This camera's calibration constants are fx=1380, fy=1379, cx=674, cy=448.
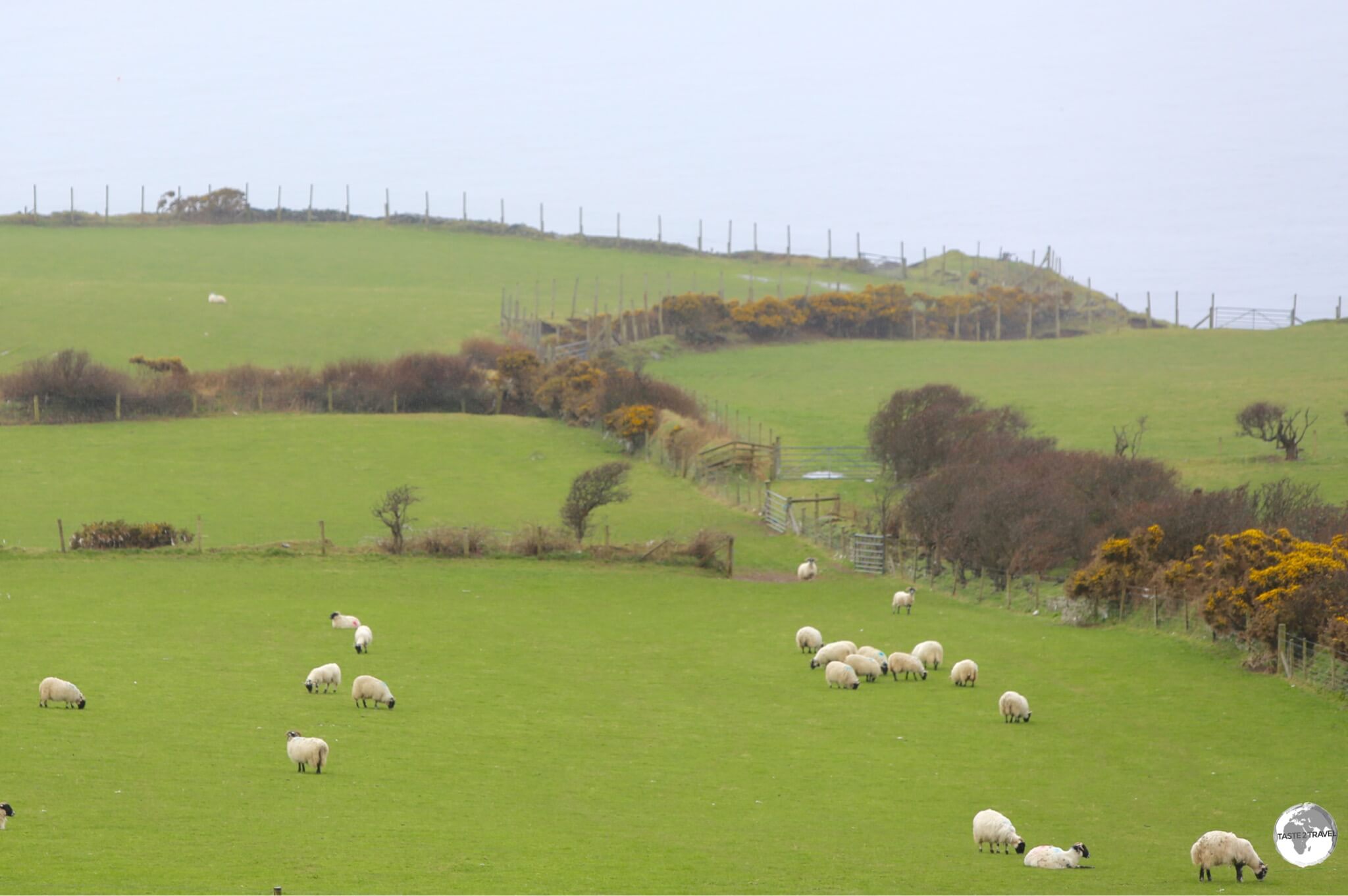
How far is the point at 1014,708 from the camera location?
24672 mm

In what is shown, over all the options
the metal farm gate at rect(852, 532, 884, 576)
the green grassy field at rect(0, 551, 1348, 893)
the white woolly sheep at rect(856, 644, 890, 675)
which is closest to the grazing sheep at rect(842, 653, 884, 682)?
the white woolly sheep at rect(856, 644, 890, 675)

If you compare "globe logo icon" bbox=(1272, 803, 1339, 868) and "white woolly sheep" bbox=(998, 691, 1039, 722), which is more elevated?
"globe logo icon" bbox=(1272, 803, 1339, 868)

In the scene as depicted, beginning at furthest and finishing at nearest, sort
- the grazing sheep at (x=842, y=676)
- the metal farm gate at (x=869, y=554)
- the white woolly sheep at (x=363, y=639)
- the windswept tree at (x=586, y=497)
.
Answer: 1. the windswept tree at (x=586, y=497)
2. the metal farm gate at (x=869, y=554)
3. the white woolly sheep at (x=363, y=639)
4. the grazing sheep at (x=842, y=676)

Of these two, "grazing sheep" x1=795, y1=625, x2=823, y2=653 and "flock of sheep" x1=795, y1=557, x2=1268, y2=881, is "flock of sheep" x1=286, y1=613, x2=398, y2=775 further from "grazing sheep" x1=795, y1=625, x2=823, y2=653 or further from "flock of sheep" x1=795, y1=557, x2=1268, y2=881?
"grazing sheep" x1=795, y1=625, x2=823, y2=653

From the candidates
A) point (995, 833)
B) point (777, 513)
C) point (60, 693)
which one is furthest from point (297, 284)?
point (995, 833)

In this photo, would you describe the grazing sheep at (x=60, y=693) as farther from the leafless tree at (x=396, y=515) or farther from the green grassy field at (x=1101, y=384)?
the green grassy field at (x=1101, y=384)

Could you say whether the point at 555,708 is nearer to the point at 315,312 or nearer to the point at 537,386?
the point at 537,386

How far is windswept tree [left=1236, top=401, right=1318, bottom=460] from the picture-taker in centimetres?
5706

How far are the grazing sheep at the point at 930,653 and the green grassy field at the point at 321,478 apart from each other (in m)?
16.6

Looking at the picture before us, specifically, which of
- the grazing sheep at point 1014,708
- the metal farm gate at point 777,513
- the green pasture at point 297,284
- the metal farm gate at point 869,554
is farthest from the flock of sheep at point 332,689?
the green pasture at point 297,284

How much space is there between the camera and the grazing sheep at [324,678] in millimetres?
24734

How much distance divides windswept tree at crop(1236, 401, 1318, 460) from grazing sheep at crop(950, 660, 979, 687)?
112ft

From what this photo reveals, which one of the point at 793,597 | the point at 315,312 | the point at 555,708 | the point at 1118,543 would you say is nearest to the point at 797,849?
the point at 555,708

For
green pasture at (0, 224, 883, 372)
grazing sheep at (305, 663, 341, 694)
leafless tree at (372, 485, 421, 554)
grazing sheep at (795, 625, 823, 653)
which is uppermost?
green pasture at (0, 224, 883, 372)
